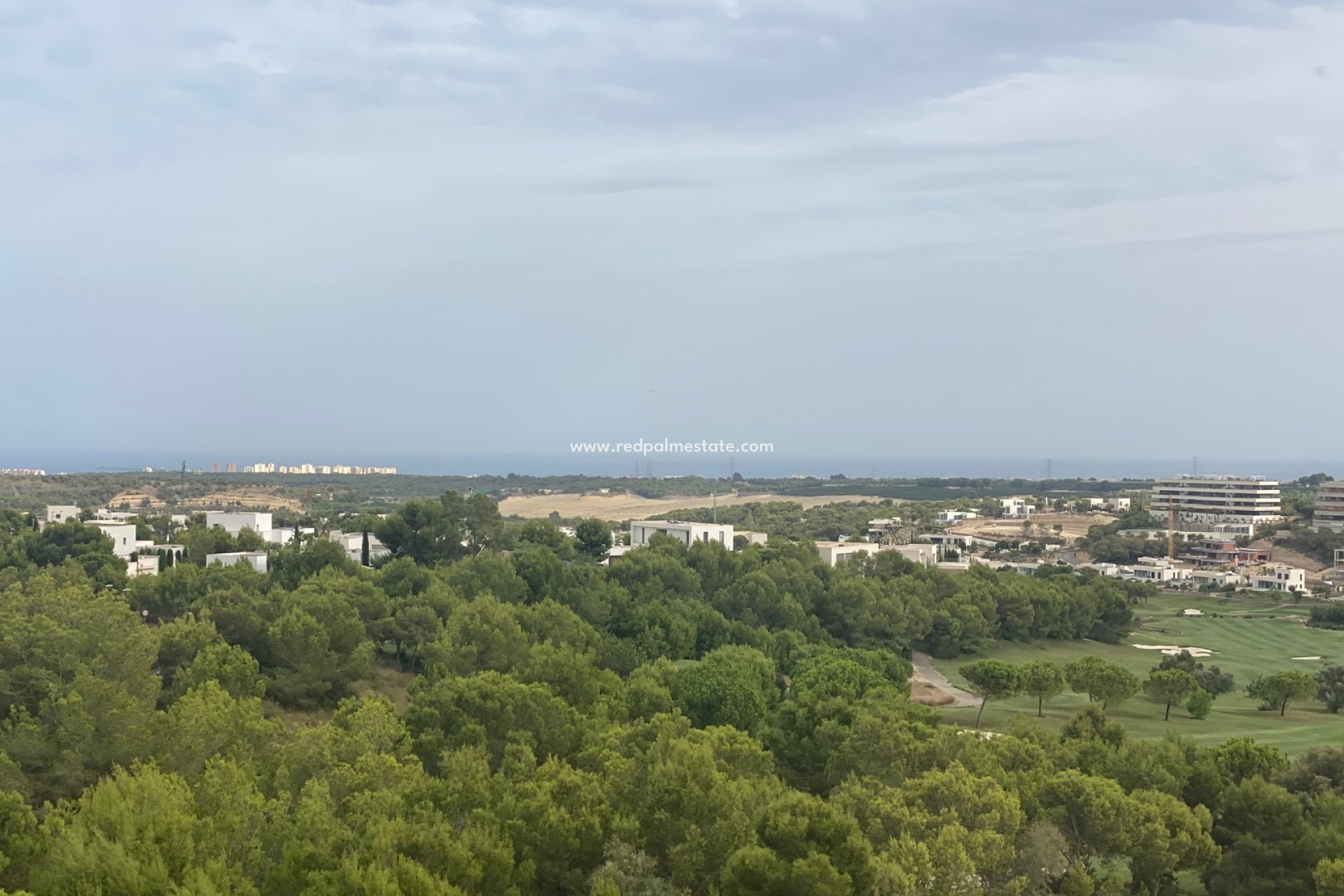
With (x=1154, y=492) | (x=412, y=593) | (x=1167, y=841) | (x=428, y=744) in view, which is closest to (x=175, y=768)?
(x=428, y=744)

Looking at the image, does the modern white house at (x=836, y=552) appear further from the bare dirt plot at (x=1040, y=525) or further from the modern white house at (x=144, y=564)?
the bare dirt plot at (x=1040, y=525)

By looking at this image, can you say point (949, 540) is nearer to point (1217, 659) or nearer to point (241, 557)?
point (1217, 659)

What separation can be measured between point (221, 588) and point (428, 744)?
19686 millimetres

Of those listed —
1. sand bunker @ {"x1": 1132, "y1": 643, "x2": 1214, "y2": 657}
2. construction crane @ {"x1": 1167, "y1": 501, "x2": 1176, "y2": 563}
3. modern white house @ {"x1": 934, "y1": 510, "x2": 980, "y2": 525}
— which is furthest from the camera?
modern white house @ {"x1": 934, "y1": 510, "x2": 980, "y2": 525}

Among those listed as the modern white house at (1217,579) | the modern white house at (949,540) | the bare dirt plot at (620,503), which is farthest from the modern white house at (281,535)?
the modern white house at (1217,579)

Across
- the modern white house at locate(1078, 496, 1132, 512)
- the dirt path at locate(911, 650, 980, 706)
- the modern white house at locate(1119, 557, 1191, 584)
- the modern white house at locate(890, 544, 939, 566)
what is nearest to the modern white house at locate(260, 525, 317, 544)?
the dirt path at locate(911, 650, 980, 706)

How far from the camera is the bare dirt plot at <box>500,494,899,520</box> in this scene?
11938 centimetres

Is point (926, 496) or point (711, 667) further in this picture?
point (926, 496)

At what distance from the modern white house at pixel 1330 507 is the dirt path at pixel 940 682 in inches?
2215

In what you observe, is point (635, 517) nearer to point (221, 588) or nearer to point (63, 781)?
point (221, 588)

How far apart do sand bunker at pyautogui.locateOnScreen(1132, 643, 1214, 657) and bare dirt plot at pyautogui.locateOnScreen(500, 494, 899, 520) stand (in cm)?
6058

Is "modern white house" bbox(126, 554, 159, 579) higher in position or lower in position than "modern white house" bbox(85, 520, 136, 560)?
lower

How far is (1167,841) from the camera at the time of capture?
19.7 metres

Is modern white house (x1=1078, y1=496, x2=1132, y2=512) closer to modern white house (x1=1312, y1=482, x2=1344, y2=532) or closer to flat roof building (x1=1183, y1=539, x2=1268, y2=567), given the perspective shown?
modern white house (x1=1312, y1=482, x2=1344, y2=532)
